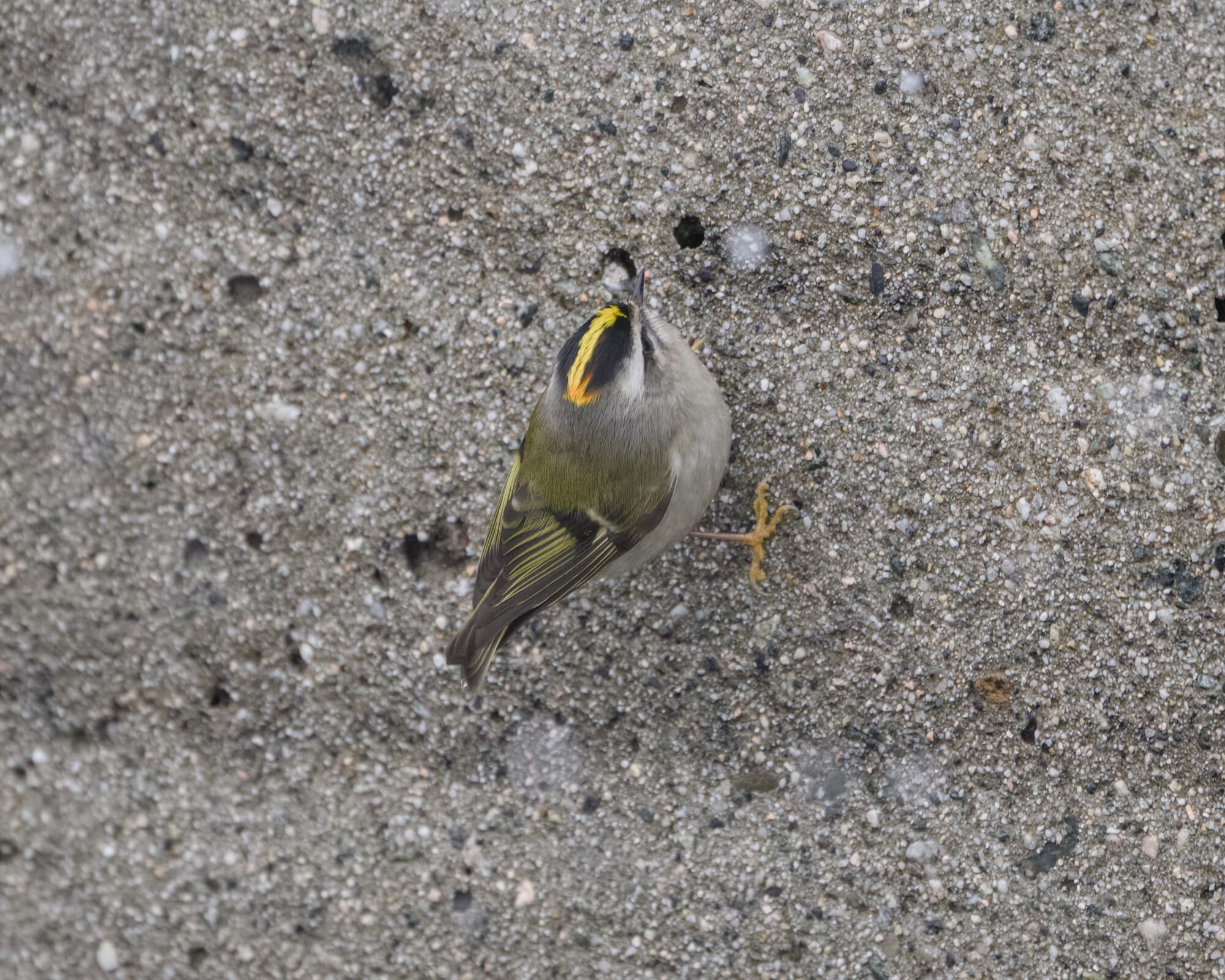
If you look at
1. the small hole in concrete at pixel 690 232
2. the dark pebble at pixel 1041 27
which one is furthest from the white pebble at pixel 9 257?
the dark pebble at pixel 1041 27

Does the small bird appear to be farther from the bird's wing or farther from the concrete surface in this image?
the concrete surface

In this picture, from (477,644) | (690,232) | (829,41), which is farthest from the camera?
(690,232)

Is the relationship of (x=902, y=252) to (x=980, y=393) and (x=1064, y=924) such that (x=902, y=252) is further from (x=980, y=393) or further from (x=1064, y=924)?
(x=1064, y=924)

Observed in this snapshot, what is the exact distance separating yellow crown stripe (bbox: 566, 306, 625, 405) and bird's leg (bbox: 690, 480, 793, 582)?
0.71 metres

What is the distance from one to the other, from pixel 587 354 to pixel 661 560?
2.94ft

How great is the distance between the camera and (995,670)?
3.46 meters

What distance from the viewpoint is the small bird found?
10.7 ft

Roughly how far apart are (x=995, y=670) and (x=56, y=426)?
11.4 feet

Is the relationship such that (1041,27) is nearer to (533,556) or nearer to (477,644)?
(533,556)

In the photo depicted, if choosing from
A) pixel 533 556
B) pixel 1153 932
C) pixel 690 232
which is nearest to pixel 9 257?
pixel 533 556

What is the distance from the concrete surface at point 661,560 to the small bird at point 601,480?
31 cm

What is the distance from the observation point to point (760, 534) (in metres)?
3.57

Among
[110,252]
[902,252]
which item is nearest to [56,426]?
[110,252]

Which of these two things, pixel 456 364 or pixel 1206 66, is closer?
pixel 1206 66
